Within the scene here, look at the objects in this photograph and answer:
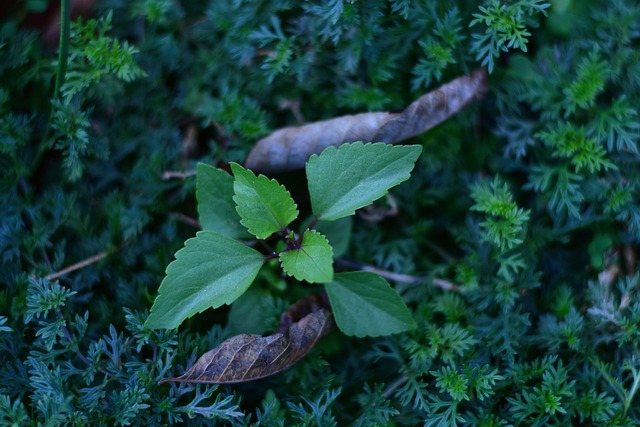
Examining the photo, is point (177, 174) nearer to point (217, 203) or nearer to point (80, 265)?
point (217, 203)

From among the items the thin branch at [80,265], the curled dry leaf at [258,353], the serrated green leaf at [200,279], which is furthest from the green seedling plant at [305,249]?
the thin branch at [80,265]

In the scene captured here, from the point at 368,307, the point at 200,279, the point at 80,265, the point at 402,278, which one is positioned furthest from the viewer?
the point at 402,278

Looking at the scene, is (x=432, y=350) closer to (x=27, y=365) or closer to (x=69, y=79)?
(x=27, y=365)

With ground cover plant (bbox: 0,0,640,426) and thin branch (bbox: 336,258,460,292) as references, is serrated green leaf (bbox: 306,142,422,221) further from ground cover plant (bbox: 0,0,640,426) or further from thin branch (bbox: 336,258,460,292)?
thin branch (bbox: 336,258,460,292)

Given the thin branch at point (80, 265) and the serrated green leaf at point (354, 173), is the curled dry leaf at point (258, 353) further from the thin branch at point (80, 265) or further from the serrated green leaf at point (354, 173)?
the thin branch at point (80, 265)

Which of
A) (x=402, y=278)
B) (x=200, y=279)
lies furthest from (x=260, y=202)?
(x=402, y=278)

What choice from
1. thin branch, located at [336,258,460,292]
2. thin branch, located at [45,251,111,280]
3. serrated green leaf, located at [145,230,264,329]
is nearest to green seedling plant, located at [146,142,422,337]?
serrated green leaf, located at [145,230,264,329]
